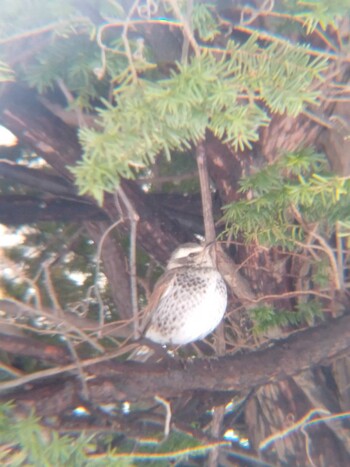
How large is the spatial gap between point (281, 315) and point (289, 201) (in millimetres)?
570

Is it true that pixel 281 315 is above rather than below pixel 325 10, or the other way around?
below

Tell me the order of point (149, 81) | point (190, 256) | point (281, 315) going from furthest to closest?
point (190, 256) < point (281, 315) < point (149, 81)

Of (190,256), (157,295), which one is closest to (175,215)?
(190,256)

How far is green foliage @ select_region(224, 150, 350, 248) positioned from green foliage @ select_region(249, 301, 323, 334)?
0.25 metres

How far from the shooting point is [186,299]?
3121 millimetres

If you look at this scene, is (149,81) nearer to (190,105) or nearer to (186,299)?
(190,105)

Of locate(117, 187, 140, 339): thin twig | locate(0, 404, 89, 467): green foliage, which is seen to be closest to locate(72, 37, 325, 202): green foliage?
locate(117, 187, 140, 339): thin twig

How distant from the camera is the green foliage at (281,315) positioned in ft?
8.86

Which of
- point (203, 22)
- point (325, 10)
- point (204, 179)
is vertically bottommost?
point (204, 179)

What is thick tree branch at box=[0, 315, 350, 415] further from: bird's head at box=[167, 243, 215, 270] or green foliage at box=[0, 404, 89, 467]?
bird's head at box=[167, 243, 215, 270]

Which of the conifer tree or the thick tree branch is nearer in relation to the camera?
the conifer tree

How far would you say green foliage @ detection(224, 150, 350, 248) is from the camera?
7.22 feet

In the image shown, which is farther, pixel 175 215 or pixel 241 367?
pixel 175 215

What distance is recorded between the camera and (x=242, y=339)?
9.92ft
